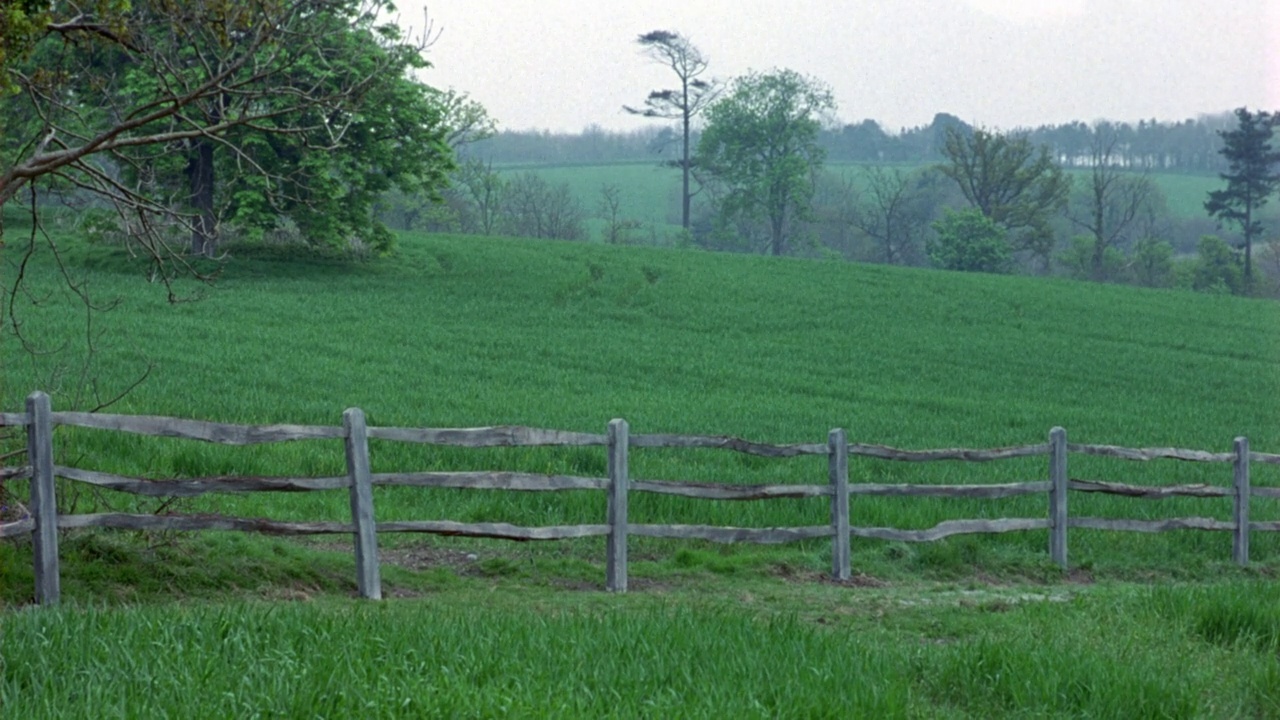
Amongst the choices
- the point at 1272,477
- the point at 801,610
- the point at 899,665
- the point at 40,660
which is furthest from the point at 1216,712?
the point at 1272,477

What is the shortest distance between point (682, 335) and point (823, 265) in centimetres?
2393

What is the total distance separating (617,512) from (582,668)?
520 centimetres

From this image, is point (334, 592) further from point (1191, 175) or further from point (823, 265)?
point (1191, 175)

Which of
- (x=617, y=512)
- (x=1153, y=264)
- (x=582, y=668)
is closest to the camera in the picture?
(x=582, y=668)

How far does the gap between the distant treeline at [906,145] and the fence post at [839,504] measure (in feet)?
422

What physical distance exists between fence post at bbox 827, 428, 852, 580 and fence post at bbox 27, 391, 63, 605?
268 inches

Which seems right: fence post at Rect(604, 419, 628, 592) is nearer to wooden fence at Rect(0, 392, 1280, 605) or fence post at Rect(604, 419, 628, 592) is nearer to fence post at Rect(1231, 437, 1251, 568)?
wooden fence at Rect(0, 392, 1280, 605)

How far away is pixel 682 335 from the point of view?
3559 cm

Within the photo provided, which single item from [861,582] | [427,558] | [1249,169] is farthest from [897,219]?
[427,558]

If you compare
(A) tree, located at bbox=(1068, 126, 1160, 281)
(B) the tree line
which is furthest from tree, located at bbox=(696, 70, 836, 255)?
(A) tree, located at bbox=(1068, 126, 1160, 281)

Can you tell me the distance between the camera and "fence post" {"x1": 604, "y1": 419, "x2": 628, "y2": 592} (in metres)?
10.9

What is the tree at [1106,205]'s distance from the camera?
84938mm

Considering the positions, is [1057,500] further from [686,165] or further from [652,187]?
[652,187]

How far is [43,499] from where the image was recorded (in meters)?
8.70
